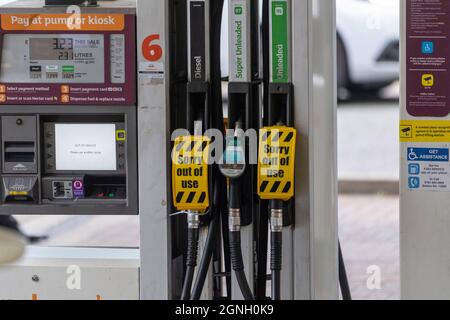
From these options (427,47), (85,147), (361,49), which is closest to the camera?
(427,47)

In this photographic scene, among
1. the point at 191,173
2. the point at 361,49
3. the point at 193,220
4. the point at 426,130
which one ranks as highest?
the point at 361,49

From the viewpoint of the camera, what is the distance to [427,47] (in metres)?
3.19

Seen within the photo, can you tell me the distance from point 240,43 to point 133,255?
906mm

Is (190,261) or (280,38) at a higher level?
(280,38)

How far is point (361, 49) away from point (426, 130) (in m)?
8.30

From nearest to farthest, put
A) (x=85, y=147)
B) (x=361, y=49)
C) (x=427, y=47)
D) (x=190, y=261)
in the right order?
(x=190, y=261)
(x=427, y=47)
(x=85, y=147)
(x=361, y=49)

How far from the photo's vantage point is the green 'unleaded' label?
121 inches

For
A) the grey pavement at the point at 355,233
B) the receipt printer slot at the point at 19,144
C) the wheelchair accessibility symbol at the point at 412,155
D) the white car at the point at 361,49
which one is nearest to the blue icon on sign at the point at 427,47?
the wheelchair accessibility symbol at the point at 412,155

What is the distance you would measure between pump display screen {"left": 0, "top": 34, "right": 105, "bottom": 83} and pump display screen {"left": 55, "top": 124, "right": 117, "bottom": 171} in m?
0.18

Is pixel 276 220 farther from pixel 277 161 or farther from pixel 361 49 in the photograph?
pixel 361 49

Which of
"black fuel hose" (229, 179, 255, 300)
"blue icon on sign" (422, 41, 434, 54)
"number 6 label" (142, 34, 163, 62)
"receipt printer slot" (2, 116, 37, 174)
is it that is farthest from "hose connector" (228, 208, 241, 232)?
"blue icon on sign" (422, 41, 434, 54)

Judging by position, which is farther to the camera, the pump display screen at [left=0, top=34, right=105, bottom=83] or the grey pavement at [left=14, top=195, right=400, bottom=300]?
the grey pavement at [left=14, top=195, right=400, bottom=300]

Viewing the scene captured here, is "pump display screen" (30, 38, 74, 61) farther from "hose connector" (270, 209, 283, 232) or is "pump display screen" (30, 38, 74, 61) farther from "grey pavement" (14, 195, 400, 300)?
"grey pavement" (14, 195, 400, 300)


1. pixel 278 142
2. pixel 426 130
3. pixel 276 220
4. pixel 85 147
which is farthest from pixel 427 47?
pixel 85 147
